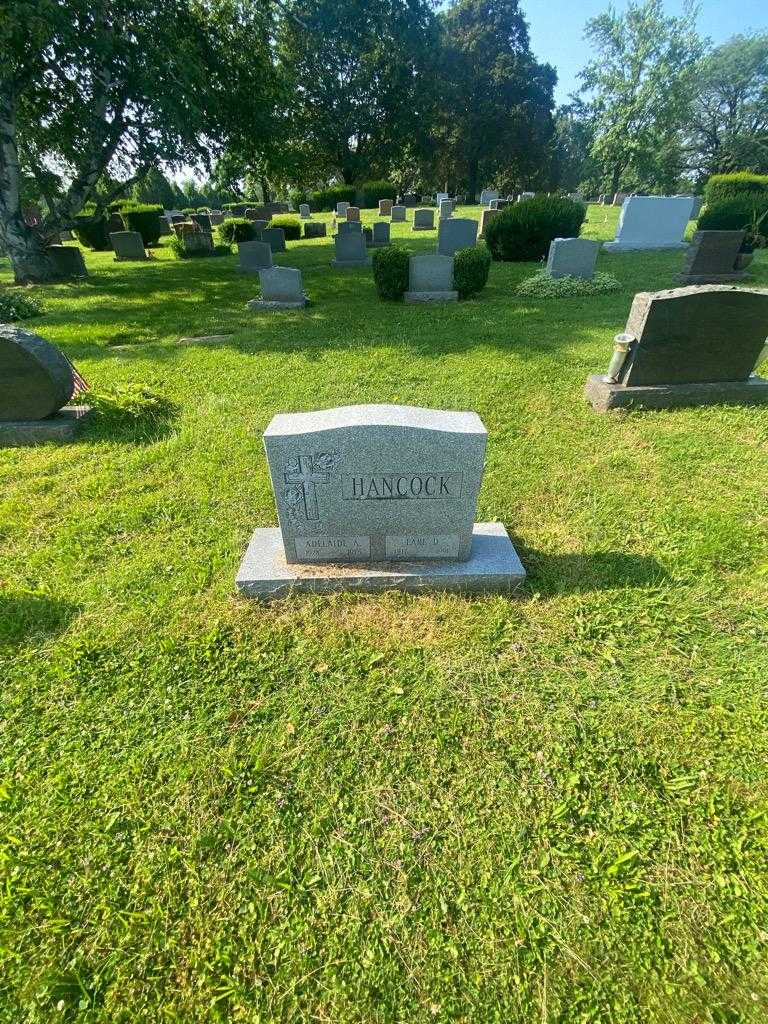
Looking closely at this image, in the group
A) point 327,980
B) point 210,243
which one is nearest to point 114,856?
A: point 327,980

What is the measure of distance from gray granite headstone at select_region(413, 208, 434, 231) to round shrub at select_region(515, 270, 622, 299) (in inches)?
571

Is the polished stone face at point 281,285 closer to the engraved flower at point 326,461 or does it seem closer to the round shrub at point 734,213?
the engraved flower at point 326,461

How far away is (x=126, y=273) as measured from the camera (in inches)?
559

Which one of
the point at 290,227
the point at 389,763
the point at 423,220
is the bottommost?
the point at 389,763

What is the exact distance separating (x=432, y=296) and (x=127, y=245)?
1365 cm

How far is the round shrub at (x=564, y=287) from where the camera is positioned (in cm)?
987

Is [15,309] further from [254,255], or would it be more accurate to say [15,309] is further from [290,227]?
[290,227]

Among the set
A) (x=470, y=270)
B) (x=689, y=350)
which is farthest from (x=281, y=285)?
(x=689, y=350)

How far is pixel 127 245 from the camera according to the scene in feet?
55.4

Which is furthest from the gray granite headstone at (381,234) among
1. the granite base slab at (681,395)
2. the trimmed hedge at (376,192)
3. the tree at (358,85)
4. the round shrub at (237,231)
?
the trimmed hedge at (376,192)

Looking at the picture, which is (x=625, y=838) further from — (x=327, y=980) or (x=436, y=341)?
(x=436, y=341)

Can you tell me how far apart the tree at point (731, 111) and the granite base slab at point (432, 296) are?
155ft

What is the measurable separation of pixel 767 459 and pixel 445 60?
1914 inches

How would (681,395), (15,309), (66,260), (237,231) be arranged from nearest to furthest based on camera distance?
(681,395) < (15,309) < (66,260) < (237,231)
